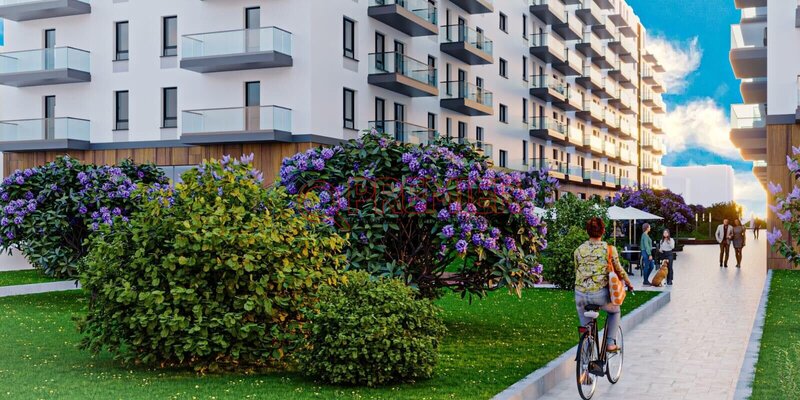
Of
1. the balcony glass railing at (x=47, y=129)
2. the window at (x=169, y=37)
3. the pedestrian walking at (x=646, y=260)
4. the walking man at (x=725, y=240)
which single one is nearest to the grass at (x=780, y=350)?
the pedestrian walking at (x=646, y=260)

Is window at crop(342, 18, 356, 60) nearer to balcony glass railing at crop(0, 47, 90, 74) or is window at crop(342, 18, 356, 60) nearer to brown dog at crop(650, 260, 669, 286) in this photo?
balcony glass railing at crop(0, 47, 90, 74)

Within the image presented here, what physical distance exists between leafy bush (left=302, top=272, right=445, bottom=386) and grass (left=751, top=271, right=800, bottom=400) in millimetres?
3283

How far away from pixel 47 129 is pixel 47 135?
0.27m

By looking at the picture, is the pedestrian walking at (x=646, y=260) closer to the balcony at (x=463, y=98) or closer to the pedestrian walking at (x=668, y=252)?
the pedestrian walking at (x=668, y=252)

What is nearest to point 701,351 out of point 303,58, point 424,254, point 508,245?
point 508,245

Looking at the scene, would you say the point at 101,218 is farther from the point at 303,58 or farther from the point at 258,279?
the point at 303,58

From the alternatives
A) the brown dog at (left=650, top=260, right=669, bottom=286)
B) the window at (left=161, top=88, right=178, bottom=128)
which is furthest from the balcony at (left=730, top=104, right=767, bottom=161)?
the window at (left=161, top=88, right=178, bottom=128)

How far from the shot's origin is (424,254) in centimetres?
1237

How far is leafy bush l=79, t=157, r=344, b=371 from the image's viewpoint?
29.3ft

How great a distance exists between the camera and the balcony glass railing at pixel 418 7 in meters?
36.0

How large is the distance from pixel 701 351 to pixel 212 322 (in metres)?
6.61

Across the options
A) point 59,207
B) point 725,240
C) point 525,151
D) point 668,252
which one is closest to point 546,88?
point 525,151

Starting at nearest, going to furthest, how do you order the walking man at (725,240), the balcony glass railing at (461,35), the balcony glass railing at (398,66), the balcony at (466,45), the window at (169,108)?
1. the walking man at (725,240)
2. the window at (169,108)
3. the balcony glass railing at (398,66)
4. the balcony at (466,45)
5. the balcony glass railing at (461,35)

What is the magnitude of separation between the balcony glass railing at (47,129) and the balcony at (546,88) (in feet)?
96.5
